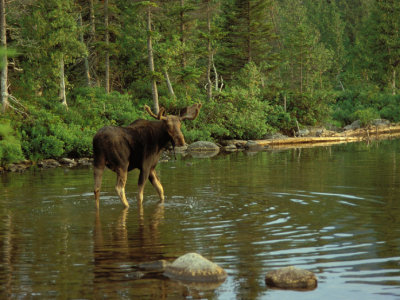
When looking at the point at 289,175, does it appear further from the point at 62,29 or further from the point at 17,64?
the point at 17,64

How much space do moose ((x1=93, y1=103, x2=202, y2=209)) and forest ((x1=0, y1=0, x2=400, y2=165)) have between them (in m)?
3.14

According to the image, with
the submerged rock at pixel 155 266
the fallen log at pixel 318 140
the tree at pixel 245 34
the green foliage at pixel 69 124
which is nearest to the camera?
the submerged rock at pixel 155 266

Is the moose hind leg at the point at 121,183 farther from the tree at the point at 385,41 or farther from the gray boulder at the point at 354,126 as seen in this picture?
the tree at the point at 385,41

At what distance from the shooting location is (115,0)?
51.7 m

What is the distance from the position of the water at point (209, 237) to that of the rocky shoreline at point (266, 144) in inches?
421

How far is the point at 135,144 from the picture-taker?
14047mm

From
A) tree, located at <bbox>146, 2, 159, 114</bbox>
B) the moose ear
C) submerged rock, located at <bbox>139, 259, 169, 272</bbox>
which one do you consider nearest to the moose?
the moose ear

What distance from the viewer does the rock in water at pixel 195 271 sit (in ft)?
24.6

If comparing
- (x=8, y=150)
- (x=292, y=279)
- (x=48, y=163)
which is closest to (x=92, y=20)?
(x=48, y=163)

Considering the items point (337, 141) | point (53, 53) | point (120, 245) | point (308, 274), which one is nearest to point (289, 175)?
point (120, 245)

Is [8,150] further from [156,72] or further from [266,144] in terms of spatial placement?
[266,144]

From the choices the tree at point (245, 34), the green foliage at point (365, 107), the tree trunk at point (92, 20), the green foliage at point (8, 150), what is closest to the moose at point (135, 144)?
the green foliage at point (8, 150)

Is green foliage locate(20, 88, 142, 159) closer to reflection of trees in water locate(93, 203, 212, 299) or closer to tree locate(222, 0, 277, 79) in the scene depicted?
reflection of trees in water locate(93, 203, 212, 299)

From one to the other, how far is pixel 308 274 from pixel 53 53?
3139cm
